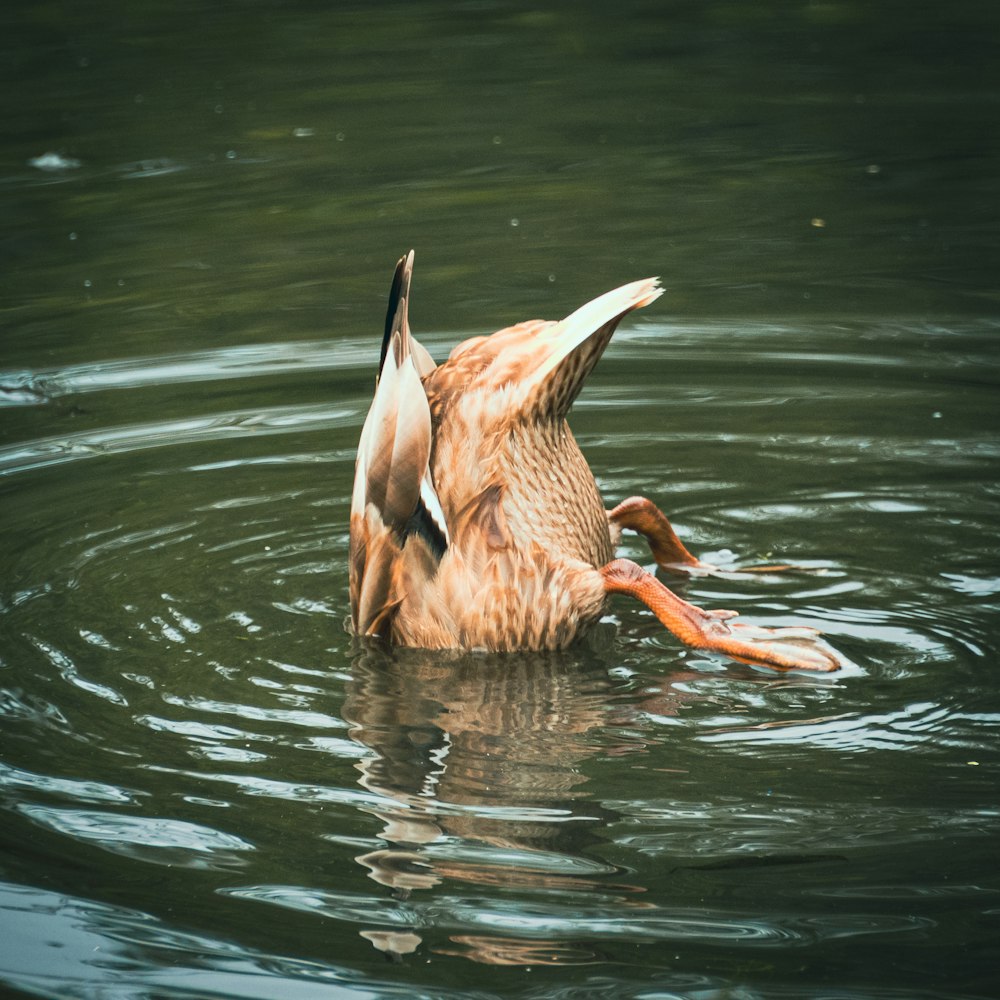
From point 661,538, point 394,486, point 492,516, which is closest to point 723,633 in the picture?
point 492,516

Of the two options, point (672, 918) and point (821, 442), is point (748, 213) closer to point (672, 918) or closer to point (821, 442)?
point (821, 442)

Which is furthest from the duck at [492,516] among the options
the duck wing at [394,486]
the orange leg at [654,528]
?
the orange leg at [654,528]

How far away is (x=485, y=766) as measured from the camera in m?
4.36

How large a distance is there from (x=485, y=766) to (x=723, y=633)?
942 millimetres

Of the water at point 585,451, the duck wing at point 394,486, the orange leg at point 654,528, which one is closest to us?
the water at point 585,451

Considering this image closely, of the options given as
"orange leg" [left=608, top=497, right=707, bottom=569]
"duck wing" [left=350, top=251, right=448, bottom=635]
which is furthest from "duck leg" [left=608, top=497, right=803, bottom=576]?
"duck wing" [left=350, top=251, right=448, bottom=635]

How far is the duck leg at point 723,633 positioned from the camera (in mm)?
4840

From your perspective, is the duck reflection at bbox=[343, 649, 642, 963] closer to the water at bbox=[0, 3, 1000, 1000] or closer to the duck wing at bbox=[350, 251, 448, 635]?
the water at bbox=[0, 3, 1000, 1000]

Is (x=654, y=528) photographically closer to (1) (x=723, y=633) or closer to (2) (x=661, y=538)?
(2) (x=661, y=538)

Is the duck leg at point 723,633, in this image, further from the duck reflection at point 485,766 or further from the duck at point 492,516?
the duck reflection at point 485,766

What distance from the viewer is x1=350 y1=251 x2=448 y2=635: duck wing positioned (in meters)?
4.84

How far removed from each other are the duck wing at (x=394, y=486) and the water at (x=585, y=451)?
0.84 ft

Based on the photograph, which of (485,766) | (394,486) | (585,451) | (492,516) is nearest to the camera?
(485,766)

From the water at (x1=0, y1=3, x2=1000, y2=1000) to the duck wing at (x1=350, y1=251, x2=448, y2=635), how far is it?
0.26 meters
